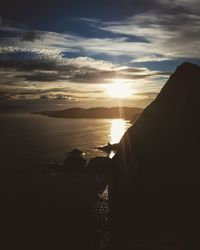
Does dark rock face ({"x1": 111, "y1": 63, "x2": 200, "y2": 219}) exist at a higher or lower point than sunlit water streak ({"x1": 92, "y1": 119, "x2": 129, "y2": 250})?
higher

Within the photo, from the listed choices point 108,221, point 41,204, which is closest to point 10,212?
point 41,204

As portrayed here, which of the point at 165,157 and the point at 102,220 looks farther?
the point at 165,157

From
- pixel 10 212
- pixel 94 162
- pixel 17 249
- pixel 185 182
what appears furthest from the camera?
pixel 94 162

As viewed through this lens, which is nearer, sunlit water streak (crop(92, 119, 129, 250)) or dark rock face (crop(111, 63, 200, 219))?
sunlit water streak (crop(92, 119, 129, 250))

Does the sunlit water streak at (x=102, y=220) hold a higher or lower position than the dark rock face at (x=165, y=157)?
lower

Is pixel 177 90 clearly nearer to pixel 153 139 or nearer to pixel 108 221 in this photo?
pixel 153 139

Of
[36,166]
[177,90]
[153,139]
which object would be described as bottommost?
[36,166]

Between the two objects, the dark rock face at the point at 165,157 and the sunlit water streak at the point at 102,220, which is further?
the dark rock face at the point at 165,157

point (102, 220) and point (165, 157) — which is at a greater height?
point (165, 157)
